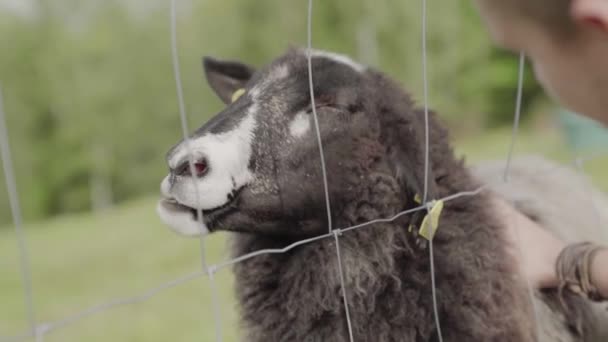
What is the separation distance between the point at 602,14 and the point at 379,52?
48.7 feet

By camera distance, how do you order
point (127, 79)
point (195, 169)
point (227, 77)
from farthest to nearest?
point (127, 79), point (227, 77), point (195, 169)

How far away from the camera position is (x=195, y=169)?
1.87 meters

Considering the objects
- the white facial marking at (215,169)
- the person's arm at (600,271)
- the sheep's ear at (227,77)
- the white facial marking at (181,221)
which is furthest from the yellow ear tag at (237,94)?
the person's arm at (600,271)

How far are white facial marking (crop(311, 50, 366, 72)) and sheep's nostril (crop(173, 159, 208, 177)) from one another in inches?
24.6

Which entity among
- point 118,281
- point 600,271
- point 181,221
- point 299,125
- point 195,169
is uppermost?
point 118,281

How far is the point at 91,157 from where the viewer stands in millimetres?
23312

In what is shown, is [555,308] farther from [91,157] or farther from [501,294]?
[91,157]

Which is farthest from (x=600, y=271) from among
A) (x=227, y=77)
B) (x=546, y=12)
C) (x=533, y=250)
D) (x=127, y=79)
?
(x=127, y=79)

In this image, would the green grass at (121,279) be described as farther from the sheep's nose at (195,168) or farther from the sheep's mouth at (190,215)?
the sheep's nose at (195,168)

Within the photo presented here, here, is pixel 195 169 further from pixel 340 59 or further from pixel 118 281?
pixel 118 281

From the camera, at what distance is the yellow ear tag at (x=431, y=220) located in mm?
2021

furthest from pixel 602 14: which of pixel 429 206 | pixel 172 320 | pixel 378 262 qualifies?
pixel 172 320

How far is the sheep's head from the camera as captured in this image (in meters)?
1.90

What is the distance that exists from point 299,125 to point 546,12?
1.13 m
